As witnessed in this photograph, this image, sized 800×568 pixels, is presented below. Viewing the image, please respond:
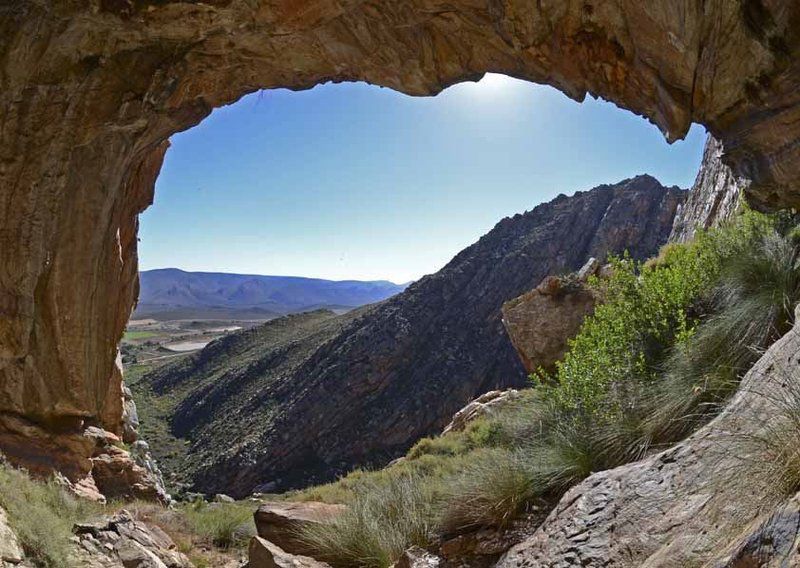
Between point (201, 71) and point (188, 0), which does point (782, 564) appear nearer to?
point (188, 0)

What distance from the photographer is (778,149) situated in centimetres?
577

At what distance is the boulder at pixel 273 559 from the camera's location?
549 cm

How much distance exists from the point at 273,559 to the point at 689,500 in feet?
14.8

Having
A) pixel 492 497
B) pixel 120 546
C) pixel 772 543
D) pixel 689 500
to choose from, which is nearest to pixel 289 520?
pixel 120 546

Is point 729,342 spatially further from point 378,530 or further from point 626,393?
point 378,530

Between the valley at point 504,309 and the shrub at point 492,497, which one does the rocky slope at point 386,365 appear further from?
the shrub at point 492,497

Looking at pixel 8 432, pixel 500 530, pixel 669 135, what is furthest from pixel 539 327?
pixel 8 432

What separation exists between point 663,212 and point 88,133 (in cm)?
4548

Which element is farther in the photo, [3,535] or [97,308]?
[97,308]

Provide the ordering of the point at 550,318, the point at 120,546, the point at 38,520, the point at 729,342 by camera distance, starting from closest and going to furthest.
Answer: the point at 38,520, the point at 729,342, the point at 120,546, the point at 550,318

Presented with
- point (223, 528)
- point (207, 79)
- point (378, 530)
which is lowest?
point (223, 528)

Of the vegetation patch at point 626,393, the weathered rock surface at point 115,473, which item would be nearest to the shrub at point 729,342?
the vegetation patch at point 626,393

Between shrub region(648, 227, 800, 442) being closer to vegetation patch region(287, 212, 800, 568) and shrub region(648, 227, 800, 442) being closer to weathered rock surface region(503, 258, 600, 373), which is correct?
vegetation patch region(287, 212, 800, 568)

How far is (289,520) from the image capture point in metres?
6.76
